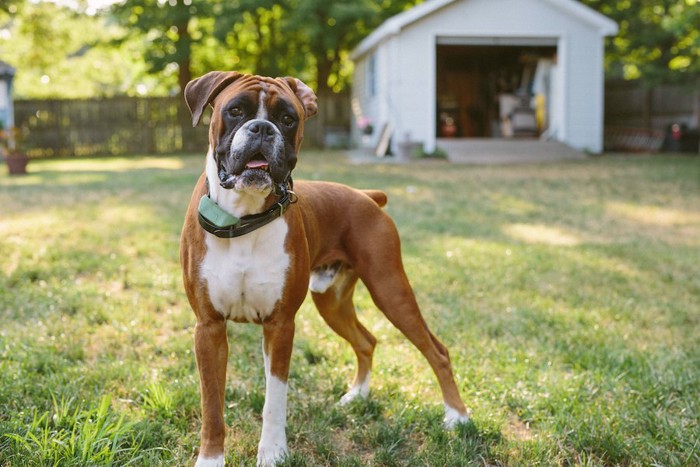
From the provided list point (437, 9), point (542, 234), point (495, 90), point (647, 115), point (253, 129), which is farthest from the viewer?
point (495, 90)

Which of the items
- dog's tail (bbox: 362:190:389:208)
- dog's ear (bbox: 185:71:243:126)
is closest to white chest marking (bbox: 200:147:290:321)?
dog's ear (bbox: 185:71:243:126)

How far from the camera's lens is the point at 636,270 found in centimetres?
586

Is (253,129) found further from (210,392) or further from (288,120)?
(210,392)

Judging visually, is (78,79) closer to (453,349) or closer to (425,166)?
(425,166)

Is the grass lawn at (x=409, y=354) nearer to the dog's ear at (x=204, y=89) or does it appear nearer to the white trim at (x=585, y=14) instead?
the dog's ear at (x=204, y=89)

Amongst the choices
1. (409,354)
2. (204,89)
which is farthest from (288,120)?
(409,354)

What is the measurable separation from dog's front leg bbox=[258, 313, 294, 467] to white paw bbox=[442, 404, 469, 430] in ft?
2.41

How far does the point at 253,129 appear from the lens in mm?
2336

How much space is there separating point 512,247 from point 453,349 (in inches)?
117

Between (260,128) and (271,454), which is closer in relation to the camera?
(260,128)

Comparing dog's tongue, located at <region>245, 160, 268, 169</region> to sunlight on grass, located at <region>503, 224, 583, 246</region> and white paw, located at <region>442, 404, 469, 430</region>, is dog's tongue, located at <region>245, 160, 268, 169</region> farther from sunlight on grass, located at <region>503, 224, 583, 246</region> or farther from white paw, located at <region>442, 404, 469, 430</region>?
sunlight on grass, located at <region>503, 224, 583, 246</region>

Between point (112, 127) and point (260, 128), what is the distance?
21.8m

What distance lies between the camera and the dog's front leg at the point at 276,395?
2.59 metres

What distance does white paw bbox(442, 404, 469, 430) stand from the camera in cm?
297
